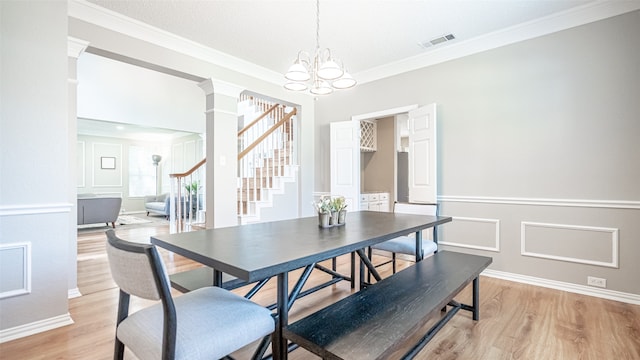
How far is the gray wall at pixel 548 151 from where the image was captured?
274 centimetres

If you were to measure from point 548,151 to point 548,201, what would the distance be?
1.69 ft

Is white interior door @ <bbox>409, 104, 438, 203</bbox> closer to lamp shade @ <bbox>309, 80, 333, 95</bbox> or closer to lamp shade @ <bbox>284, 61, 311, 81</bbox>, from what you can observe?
lamp shade @ <bbox>309, 80, 333, 95</bbox>

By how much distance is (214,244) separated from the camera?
1.60m

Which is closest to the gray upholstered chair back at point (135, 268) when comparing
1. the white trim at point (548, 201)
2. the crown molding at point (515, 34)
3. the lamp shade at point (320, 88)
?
the lamp shade at point (320, 88)

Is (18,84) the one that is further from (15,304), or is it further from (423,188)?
(423,188)

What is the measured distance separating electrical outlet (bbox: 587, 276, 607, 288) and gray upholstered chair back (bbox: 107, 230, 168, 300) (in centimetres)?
368

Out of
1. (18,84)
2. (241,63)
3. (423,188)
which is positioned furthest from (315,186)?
(18,84)

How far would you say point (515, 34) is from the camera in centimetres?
325

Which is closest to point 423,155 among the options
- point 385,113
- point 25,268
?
point 385,113

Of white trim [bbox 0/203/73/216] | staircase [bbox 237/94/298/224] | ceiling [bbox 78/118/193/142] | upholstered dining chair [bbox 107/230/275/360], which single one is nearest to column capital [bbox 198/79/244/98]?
staircase [bbox 237/94/298/224]

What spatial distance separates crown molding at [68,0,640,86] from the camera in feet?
9.15

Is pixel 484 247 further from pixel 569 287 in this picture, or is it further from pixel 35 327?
pixel 35 327

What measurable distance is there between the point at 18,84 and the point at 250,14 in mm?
1910

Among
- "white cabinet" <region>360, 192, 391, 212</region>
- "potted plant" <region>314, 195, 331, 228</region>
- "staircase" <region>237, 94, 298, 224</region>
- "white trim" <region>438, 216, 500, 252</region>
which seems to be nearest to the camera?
"potted plant" <region>314, 195, 331, 228</region>
